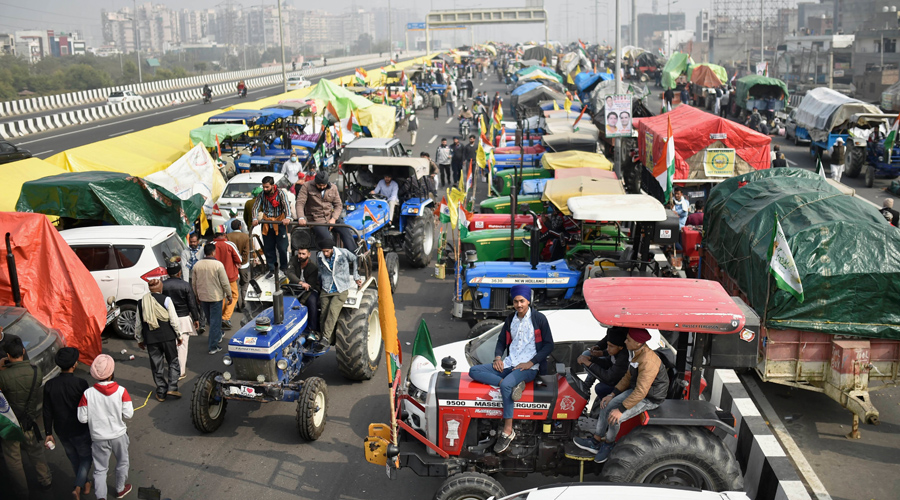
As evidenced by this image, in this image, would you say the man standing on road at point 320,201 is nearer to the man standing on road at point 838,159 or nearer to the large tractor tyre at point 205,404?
the large tractor tyre at point 205,404

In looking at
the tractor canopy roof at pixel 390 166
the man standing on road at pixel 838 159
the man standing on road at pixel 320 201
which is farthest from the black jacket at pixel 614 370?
the man standing on road at pixel 838 159

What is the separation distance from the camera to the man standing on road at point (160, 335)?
8.87 meters

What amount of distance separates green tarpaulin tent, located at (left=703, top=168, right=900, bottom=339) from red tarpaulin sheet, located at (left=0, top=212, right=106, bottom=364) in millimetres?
8187

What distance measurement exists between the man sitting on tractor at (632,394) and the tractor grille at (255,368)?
11.4 feet

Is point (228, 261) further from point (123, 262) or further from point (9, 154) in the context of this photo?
point (9, 154)

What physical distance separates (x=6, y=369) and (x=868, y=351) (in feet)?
28.1

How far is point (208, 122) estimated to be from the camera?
23969 mm

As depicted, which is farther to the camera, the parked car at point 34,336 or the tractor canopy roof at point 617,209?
the tractor canopy roof at point 617,209

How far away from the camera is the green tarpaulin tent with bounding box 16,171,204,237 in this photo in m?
12.6

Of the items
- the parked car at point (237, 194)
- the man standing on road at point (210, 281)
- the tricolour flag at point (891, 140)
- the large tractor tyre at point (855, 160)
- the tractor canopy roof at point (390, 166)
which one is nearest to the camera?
the man standing on road at point (210, 281)

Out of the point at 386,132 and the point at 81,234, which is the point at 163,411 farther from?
the point at 386,132

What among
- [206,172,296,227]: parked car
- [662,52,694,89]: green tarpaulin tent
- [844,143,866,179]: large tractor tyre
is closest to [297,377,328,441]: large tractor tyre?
[206,172,296,227]: parked car

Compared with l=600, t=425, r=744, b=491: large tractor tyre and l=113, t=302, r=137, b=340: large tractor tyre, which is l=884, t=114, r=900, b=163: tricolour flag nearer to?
l=600, t=425, r=744, b=491: large tractor tyre

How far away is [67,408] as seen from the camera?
6824mm
